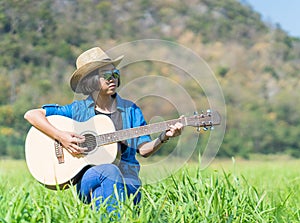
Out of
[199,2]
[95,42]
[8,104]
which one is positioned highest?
[199,2]

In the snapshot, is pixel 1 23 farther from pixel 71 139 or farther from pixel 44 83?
pixel 71 139

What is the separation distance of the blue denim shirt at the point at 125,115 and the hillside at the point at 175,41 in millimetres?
24437

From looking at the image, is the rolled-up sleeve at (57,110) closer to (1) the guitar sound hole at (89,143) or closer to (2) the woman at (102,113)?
(2) the woman at (102,113)

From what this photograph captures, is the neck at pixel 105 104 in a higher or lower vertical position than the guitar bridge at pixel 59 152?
higher

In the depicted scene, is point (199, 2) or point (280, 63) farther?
point (199, 2)

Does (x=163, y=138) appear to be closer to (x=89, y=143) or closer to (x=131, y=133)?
(x=131, y=133)

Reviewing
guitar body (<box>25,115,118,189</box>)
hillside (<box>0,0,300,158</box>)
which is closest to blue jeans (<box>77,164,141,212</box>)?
guitar body (<box>25,115,118,189</box>)

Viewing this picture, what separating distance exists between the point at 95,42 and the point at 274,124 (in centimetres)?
1024

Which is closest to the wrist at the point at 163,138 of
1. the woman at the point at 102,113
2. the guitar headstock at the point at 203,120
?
the woman at the point at 102,113

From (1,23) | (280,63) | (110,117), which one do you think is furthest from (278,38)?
(110,117)

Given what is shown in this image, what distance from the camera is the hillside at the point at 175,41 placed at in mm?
30625

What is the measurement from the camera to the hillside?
30.6 m

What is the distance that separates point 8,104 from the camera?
2955 cm

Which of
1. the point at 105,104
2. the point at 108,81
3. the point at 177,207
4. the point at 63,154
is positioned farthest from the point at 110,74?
the point at 177,207
